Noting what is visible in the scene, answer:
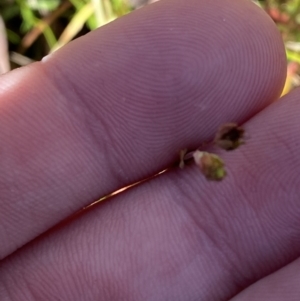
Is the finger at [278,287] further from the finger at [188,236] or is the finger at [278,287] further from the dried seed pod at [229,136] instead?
the dried seed pod at [229,136]

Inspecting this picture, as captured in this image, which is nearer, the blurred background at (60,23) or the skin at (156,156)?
the skin at (156,156)

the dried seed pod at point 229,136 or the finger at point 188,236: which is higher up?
the dried seed pod at point 229,136

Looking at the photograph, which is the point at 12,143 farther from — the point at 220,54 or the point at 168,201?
the point at 220,54

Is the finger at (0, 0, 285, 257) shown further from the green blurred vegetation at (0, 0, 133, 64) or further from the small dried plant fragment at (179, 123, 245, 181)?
the green blurred vegetation at (0, 0, 133, 64)

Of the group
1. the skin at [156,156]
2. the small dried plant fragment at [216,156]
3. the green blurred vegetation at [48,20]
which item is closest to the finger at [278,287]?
the skin at [156,156]

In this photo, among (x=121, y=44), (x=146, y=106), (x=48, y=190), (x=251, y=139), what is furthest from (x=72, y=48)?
(x=251, y=139)

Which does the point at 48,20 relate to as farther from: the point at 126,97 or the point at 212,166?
the point at 212,166
